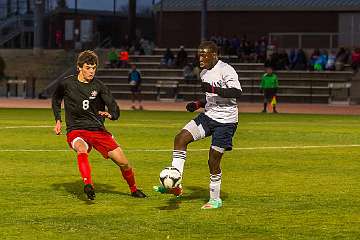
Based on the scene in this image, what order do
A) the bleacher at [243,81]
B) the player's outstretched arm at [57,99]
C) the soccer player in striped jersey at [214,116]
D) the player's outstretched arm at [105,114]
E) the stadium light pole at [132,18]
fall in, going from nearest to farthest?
the soccer player in striped jersey at [214,116] < the player's outstretched arm at [105,114] < the player's outstretched arm at [57,99] < the bleacher at [243,81] < the stadium light pole at [132,18]

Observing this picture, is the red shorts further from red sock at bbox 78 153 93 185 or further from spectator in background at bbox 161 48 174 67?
spectator in background at bbox 161 48 174 67

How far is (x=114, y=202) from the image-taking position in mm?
13633

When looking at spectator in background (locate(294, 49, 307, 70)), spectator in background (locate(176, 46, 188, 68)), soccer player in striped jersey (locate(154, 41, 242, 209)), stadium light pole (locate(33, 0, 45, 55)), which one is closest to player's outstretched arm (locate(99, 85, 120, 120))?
soccer player in striped jersey (locate(154, 41, 242, 209))

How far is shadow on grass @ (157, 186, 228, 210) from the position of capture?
43.7 feet

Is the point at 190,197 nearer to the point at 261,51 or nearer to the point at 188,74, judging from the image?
the point at 188,74

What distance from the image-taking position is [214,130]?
12.9 meters

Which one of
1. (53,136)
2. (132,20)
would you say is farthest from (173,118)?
(132,20)

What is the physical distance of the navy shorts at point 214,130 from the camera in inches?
503

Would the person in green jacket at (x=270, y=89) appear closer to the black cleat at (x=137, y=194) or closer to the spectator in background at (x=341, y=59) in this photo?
the spectator in background at (x=341, y=59)

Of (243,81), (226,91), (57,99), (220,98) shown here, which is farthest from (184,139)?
(243,81)

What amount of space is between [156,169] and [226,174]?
1.37 m

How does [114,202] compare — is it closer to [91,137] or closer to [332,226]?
[91,137]

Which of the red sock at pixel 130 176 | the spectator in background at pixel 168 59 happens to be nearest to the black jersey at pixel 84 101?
the red sock at pixel 130 176

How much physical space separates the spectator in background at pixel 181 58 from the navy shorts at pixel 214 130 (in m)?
47.0
